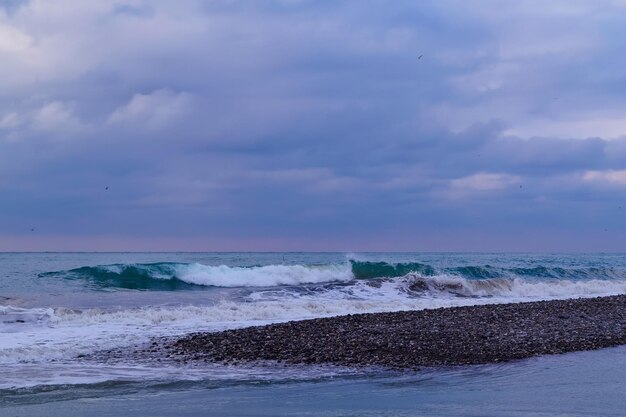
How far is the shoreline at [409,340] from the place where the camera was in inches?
552

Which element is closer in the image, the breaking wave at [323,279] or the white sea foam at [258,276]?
the breaking wave at [323,279]

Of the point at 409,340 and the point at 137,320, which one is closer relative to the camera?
the point at 409,340

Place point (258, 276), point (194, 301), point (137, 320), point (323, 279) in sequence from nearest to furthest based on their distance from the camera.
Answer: point (137, 320) → point (194, 301) → point (258, 276) → point (323, 279)

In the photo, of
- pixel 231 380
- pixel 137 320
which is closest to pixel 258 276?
pixel 137 320

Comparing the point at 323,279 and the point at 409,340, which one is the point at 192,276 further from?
the point at 409,340

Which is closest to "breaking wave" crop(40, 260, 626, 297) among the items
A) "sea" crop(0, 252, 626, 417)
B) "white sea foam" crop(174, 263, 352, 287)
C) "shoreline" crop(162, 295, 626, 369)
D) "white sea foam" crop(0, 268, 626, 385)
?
"white sea foam" crop(174, 263, 352, 287)

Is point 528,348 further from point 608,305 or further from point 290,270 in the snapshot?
point 290,270

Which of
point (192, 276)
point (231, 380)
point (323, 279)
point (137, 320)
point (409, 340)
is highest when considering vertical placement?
point (192, 276)

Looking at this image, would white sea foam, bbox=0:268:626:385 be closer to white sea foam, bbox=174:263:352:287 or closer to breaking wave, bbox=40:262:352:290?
white sea foam, bbox=174:263:352:287

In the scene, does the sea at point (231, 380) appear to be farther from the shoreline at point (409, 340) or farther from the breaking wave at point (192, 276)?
the breaking wave at point (192, 276)

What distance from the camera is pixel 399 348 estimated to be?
48.1 ft

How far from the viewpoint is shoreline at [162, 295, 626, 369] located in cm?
1402

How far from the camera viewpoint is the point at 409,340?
50.6 feet

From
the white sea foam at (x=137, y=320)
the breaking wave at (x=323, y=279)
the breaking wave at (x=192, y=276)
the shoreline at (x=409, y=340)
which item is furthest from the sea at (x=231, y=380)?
the breaking wave at (x=192, y=276)
